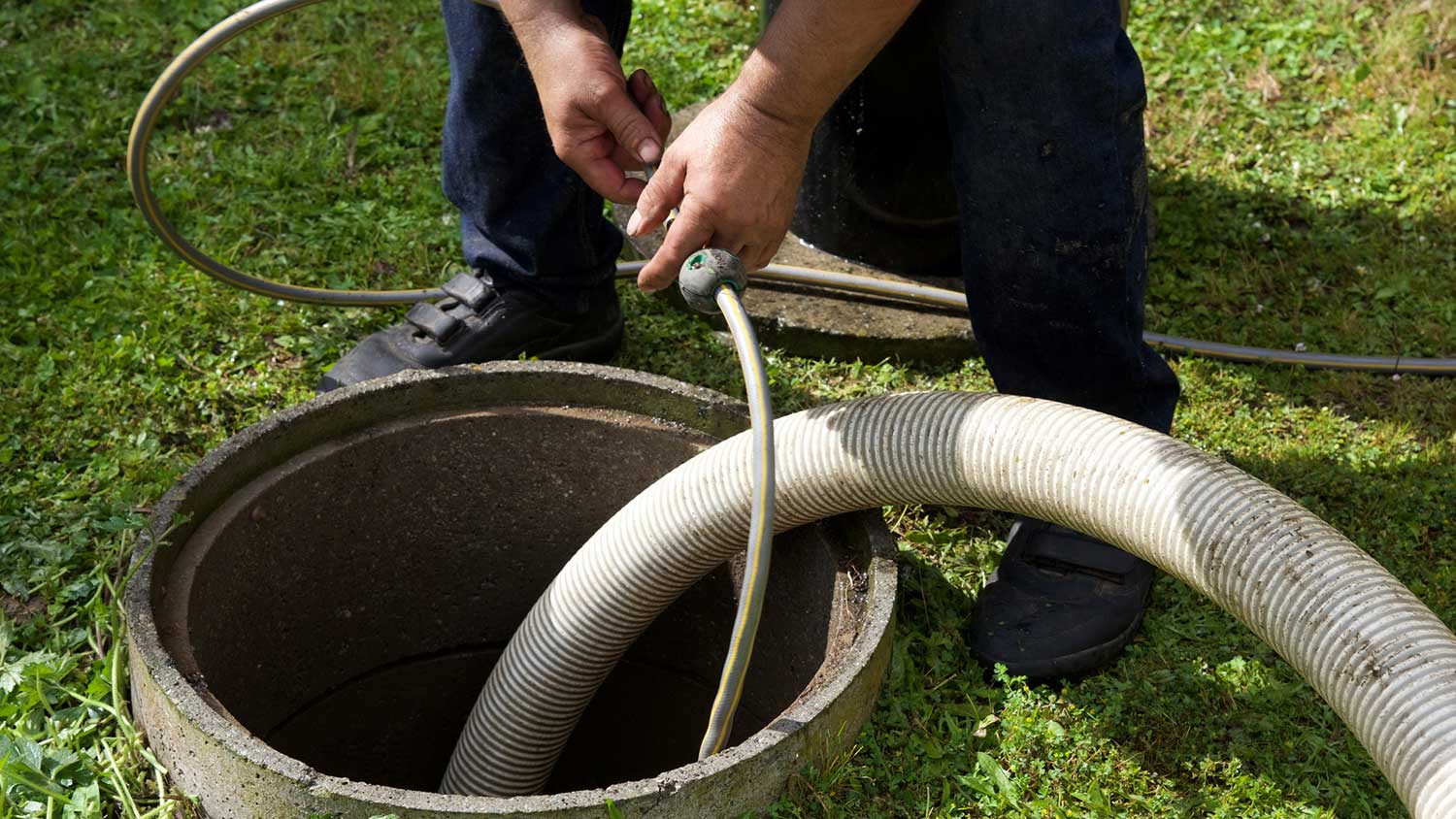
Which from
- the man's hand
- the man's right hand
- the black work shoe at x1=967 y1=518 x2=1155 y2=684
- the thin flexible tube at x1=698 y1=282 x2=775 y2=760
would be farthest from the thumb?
the black work shoe at x1=967 y1=518 x2=1155 y2=684

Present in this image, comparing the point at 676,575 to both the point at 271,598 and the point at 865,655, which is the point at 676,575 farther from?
the point at 271,598

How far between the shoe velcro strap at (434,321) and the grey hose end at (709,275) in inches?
43.0

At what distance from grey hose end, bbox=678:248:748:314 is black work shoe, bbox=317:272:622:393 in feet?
3.51

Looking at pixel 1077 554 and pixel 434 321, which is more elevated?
pixel 434 321

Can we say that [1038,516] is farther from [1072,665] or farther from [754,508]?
[754,508]

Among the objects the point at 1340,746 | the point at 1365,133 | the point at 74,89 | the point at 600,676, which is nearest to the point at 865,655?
the point at 600,676

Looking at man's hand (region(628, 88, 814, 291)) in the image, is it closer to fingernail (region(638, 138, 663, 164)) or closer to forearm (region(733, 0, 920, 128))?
forearm (region(733, 0, 920, 128))

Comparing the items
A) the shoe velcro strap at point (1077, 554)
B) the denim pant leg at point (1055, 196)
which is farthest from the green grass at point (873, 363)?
the denim pant leg at point (1055, 196)

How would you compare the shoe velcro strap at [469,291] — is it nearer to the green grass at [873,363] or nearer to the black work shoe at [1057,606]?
the green grass at [873,363]

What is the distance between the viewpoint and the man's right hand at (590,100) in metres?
2.11

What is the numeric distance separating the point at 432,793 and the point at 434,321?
1.14 meters

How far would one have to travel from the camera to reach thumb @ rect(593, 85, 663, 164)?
210cm

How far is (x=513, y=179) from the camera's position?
→ 273 centimetres

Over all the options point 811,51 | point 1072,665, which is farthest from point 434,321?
point 1072,665
